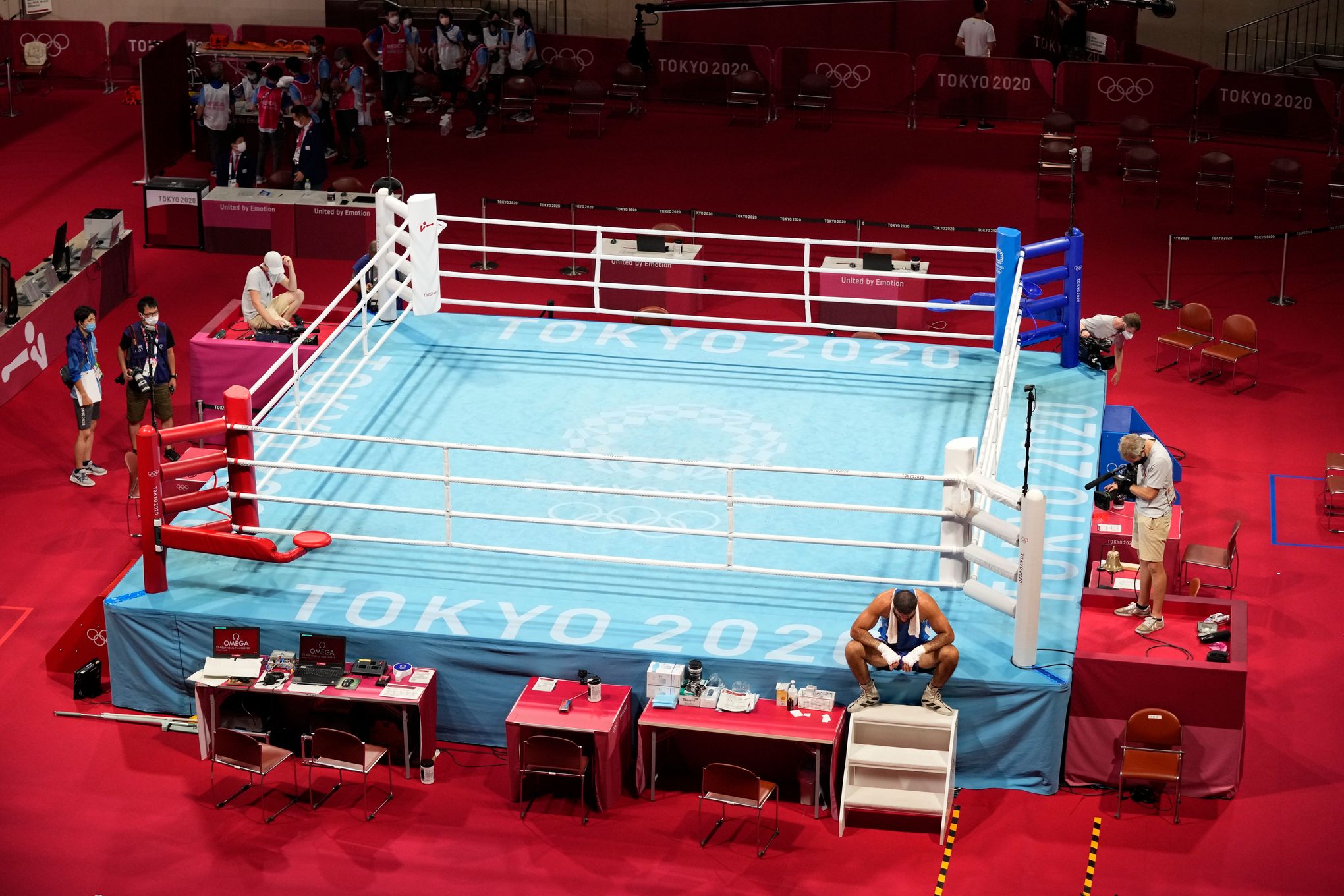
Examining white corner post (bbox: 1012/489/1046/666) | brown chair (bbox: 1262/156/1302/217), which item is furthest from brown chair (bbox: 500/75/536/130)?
white corner post (bbox: 1012/489/1046/666)

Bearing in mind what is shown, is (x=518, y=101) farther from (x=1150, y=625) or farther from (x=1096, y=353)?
(x=1150, y=625)

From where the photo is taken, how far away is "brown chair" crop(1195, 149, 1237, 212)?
21062 mm

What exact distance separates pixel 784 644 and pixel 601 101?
49.5 feet

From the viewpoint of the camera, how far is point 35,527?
13477 millimetres

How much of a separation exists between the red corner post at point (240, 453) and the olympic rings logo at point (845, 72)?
585 inches

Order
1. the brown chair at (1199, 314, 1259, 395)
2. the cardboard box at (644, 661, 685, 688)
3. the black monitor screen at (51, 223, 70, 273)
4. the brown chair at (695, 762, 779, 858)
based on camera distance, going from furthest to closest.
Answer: the black monitor screen at (51, 223, 70, 273)
the brown chair at (1199, 314, 1259, 395)
the cardboard box at (644, 661, 685, 688)
the brown chair at (695, 762, 779, 858)

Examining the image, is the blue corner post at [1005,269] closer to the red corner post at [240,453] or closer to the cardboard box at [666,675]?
the cardboard box at [666,675]

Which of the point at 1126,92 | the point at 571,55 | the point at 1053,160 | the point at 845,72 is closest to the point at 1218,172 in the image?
the point at 1053,160

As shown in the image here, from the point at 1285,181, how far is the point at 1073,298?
830 cm

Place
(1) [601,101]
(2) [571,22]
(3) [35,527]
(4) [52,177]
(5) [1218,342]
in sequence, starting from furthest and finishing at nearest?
1. (2) [571,22]
2. (1) [601,101]
3. (4) [52,177]
4. (5) [1218,342]
5. (3) [35,527]

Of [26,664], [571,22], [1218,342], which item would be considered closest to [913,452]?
[1218,342]

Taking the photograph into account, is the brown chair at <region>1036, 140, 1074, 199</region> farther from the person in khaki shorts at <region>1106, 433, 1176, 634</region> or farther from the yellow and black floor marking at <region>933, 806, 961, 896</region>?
the yellow and black floor marking at <region>933, 806, 961, 896</region>

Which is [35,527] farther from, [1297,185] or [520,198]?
[1297,185]

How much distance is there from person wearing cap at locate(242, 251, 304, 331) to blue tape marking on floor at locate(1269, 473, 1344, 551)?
8.38 metres
